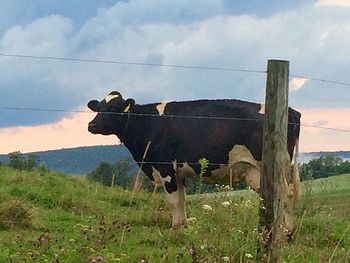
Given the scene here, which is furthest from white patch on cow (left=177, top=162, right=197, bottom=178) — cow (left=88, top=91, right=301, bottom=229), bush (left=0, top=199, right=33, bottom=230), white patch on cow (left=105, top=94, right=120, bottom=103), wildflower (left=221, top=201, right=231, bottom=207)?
wildflower (left=221, top=201, right=231, bottom=207)

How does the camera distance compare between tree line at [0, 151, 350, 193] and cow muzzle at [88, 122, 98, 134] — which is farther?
tree line at [0, 151, 350, 193]

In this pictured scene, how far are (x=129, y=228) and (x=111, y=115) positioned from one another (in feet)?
15.2

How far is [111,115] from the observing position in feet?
48.9

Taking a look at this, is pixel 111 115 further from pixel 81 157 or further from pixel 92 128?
pixel 81 157

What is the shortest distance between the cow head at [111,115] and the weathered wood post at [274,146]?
668cm

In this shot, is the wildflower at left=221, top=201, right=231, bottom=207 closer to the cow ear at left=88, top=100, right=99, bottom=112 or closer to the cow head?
the cow head

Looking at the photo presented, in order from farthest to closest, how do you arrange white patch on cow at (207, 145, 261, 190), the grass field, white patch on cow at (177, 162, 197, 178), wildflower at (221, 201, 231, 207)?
white patch on cow at (177, 162, 197, 178) < white patch on cow at (207, 145, 261, 190) < the grass field < wildflower at (221, 201, 231, 207)

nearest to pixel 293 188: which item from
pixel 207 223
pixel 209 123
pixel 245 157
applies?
pixel 245 157

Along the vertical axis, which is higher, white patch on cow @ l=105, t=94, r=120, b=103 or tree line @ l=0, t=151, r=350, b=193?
white patch on cow @ l=105, t=94, r=120, b=103

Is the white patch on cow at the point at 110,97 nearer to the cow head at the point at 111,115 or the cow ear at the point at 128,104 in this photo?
the cow head at the point at 111,115

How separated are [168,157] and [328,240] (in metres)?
3.65

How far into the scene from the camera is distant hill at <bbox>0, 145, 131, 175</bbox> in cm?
1693

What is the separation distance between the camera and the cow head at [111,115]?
14812mm

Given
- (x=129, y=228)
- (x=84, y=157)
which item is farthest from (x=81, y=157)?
(x=129, y=228)
